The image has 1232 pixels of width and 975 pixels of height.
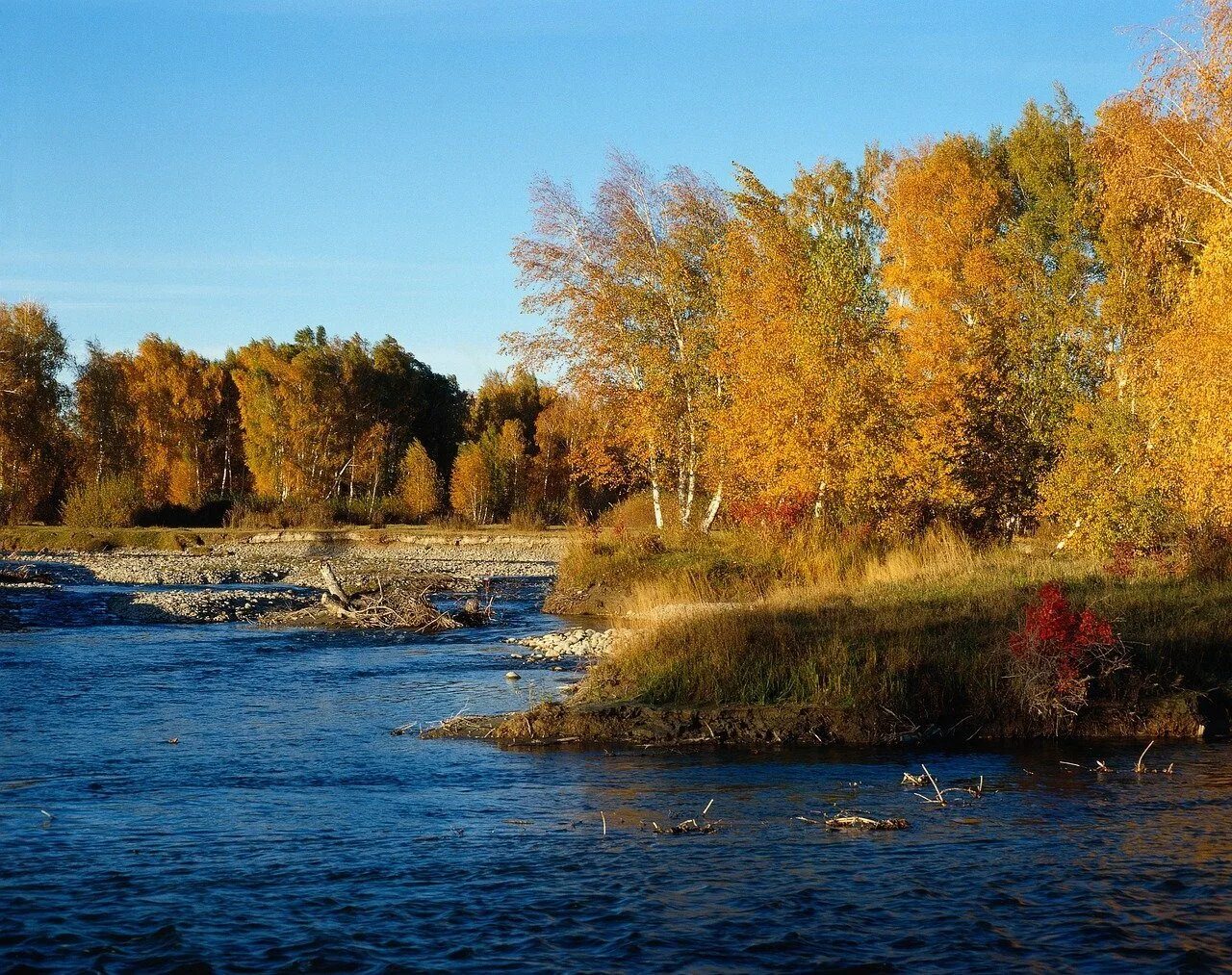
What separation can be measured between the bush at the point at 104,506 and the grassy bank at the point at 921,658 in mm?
45197

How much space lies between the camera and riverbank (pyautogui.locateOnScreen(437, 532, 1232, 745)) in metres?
13.7

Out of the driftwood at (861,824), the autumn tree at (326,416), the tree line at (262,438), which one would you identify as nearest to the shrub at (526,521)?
the tree line at (262,438)

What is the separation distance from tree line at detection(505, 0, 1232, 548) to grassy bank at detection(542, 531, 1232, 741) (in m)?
4.13

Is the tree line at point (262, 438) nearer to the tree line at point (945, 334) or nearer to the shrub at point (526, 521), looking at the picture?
the shrub at point (526, 521)

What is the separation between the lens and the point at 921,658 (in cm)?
1461

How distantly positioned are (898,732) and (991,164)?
36.0m

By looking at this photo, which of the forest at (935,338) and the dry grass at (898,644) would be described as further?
the forest at (935,338)

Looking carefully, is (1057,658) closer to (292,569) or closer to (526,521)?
(292,569)

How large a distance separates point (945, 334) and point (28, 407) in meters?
52.9

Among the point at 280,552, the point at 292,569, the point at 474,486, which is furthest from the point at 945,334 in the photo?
the point at 474,486

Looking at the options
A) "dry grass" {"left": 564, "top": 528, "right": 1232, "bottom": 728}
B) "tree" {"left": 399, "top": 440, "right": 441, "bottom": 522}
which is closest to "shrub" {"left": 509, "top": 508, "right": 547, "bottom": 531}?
"tree" {"left": 399, "top": 440, "right": 441, "bottom": 522}

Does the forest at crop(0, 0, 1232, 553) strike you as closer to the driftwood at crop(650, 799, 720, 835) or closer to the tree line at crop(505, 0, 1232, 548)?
the tree line at crop(505, 0, 1232, 548)

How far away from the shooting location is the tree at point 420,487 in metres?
67.7

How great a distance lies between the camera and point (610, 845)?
966cm
